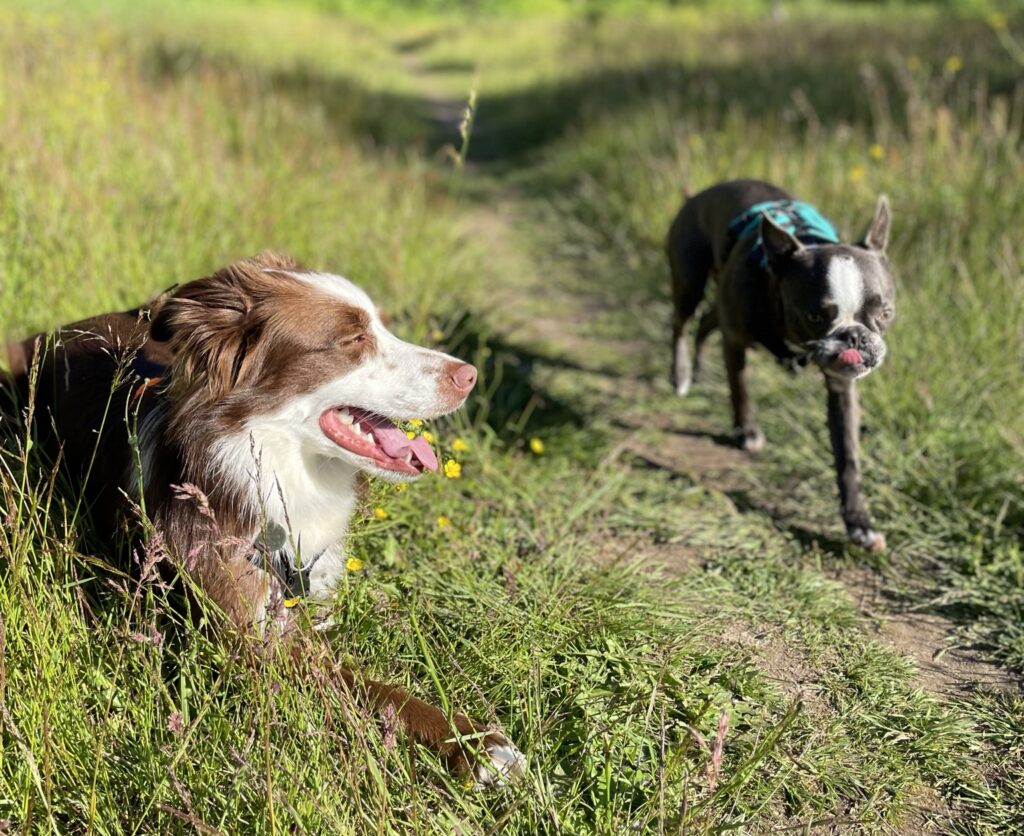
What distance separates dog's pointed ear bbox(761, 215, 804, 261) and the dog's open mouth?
1506 mm

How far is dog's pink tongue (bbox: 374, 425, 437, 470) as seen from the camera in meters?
2.33

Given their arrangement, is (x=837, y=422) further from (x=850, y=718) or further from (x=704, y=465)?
(x=850, y=718)

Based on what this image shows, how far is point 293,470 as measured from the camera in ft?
7.43

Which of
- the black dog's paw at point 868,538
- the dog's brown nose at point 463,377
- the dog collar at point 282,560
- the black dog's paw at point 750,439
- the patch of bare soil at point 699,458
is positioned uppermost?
the dog's brown nose at point 463,377

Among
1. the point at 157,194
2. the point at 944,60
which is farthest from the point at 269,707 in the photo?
the point at 944,60

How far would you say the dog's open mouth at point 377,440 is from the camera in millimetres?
2248

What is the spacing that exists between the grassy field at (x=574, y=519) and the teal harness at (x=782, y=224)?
2.76 ft

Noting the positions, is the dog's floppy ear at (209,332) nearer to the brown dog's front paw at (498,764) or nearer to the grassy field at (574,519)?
the grassy field at (574,519)

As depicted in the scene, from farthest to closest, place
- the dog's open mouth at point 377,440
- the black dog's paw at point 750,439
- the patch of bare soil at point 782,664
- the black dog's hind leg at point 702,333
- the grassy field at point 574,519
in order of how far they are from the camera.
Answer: the black dog's hind leg at point 702,333, the black dog's paw at point 750,439, the patch of bare soil at point 782,664, the dog's open mouth at point 377,440, the grassy field at point 574,519

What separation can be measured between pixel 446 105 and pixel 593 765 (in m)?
12.3

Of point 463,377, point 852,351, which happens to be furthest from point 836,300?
point 463,377

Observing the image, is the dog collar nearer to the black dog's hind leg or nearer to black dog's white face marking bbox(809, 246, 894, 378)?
black dog's white face marking bbox(809, 246, 894, 378)

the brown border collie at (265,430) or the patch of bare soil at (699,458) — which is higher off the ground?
the brown border collie at (265,430)

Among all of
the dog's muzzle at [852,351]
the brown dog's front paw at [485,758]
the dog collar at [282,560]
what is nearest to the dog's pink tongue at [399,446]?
the dog collar at [282,560]
